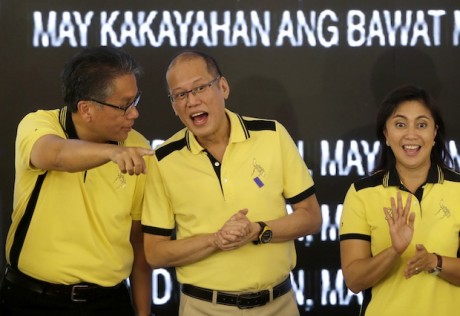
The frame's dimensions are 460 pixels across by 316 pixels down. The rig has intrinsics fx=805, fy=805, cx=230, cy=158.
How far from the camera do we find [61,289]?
270 centimetres

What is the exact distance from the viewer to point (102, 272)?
8.99ft

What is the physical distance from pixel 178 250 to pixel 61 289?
1.36 ft

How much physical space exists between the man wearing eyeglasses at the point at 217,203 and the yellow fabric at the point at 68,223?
17 cm

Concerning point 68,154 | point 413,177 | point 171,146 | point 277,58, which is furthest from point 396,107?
point 68,154

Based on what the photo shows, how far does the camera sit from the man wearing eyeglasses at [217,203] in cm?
279

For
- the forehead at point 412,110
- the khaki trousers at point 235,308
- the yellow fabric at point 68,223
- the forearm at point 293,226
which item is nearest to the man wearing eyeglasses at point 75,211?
the yellow fabric at point 68,223

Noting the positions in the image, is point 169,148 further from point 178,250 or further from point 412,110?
point 412,110

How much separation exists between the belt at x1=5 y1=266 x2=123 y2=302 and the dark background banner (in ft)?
3.21

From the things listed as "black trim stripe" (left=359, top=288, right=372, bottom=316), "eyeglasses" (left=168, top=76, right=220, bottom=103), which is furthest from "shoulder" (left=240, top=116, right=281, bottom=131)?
"black trim stripe" (left=359, top=288, right=372, bottom=316)

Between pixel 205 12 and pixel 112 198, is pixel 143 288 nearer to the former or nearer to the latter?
pixel 112 198

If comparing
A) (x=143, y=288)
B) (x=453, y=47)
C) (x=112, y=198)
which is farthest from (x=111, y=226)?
(x=453, y=47)

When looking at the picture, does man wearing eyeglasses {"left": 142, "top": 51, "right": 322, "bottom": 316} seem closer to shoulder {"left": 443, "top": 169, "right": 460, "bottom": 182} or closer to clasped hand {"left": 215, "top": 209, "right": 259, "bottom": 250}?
clasped hand {"left": 215, "top": 209, "right": 259, "bottom": 250}

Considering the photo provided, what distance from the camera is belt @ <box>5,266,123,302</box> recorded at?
2.69 meters

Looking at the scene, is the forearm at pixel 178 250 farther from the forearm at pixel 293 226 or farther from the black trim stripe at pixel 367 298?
the black trim stripe at pixel 367 298
